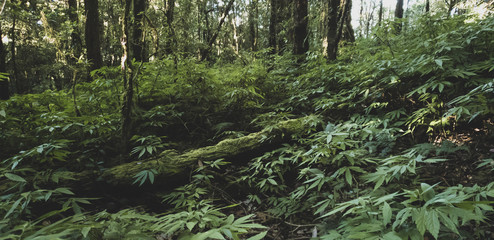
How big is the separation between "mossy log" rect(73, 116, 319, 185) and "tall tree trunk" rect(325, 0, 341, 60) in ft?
9.74

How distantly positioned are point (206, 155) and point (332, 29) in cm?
435

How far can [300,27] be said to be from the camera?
6348 mm

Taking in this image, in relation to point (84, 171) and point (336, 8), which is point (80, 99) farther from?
point (336, 8)

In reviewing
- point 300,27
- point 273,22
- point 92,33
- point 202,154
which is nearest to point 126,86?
point 202,154

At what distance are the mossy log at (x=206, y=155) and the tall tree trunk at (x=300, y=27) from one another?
369 centimetres

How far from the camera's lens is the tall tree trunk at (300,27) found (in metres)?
6.22

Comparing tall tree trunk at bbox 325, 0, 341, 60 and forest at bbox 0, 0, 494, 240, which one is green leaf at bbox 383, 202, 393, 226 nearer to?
forest at bbox 0, 0, 494, 240

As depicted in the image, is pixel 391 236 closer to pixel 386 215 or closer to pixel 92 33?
pixel 386 215

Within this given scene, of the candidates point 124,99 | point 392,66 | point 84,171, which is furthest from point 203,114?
point 392,66

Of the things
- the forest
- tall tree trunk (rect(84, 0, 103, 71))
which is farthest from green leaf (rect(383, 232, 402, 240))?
tall tree trunk (rect(84, 0, 103, 71))

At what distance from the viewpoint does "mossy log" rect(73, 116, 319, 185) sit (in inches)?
109

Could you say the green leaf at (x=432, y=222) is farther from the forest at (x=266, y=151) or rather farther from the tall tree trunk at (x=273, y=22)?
the tall tree trunk at (x=273, y=22)

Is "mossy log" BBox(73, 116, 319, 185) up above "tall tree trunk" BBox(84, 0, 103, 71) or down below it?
below

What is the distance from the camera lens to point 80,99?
3.96 metres
